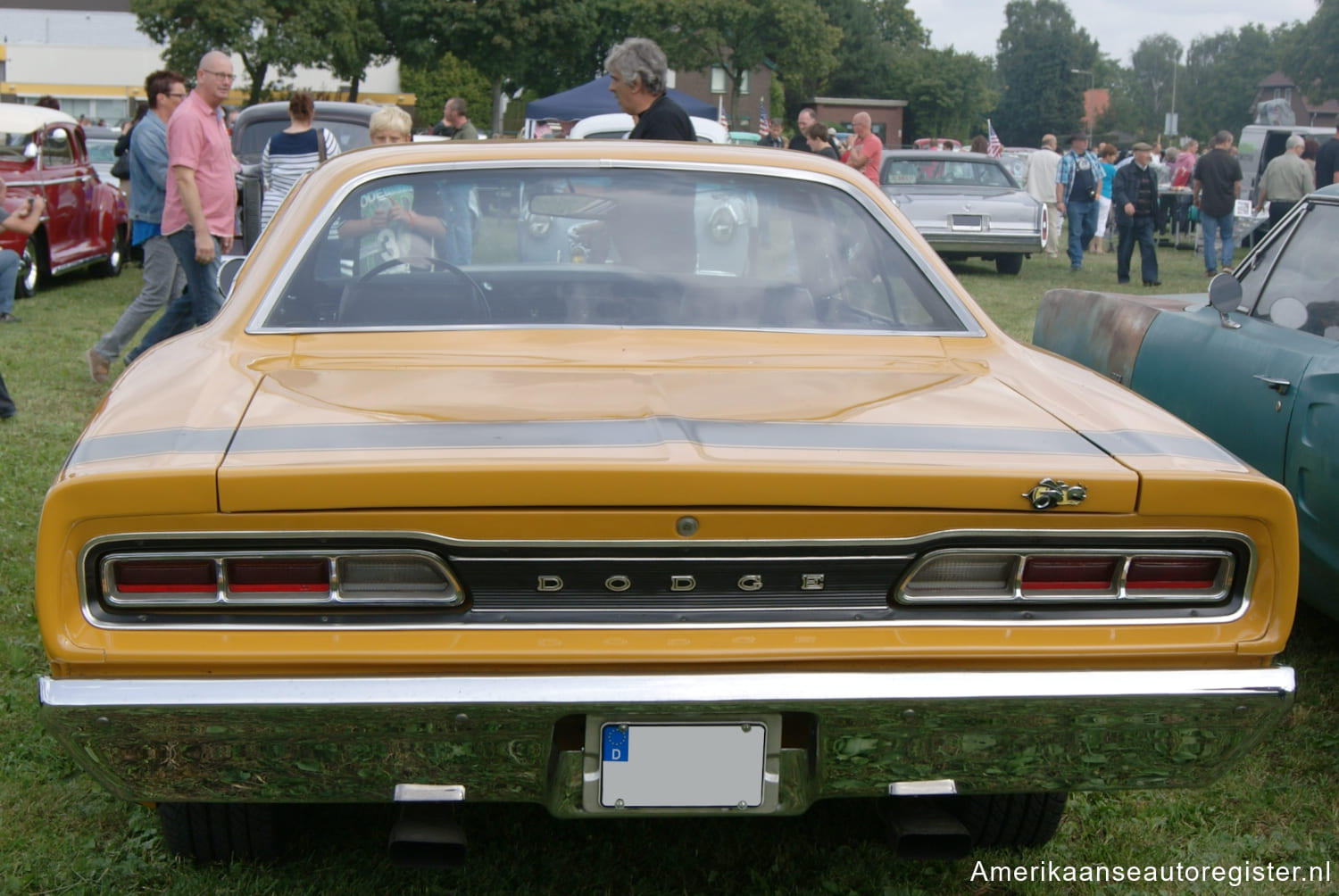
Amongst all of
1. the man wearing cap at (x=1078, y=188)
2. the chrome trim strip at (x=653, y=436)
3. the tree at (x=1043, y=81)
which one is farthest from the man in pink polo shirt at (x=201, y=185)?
the tree at (x=1043, y=81)

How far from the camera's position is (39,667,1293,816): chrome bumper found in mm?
2111

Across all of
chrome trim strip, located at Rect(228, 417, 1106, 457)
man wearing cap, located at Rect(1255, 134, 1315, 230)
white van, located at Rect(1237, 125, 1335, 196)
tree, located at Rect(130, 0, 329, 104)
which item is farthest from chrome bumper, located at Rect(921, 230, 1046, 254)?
tree, located at Rect(130, 0, 329, 104)

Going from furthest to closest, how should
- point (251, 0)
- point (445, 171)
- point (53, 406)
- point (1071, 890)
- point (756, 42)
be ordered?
point (756, 42) < point (251, 0) < point (53, 406) < point (445, 171) < point (1071, 890)

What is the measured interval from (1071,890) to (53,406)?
617 cm

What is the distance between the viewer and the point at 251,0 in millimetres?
38719

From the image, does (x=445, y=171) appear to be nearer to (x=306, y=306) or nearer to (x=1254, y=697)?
(x=306, y=306)

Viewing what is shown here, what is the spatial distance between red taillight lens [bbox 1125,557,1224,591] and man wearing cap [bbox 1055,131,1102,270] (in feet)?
50.9

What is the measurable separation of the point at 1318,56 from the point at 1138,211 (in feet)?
313

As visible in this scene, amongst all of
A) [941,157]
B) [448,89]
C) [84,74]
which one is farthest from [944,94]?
[941,157]

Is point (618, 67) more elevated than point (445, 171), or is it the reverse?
point (618, 67)

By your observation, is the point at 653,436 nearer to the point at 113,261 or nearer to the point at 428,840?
the point at 428,840

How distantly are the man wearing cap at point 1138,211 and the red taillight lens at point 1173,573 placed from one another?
13.6 meters

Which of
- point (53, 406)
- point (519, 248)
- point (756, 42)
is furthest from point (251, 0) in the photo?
point (519, 248)

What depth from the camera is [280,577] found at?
2.18 meters
